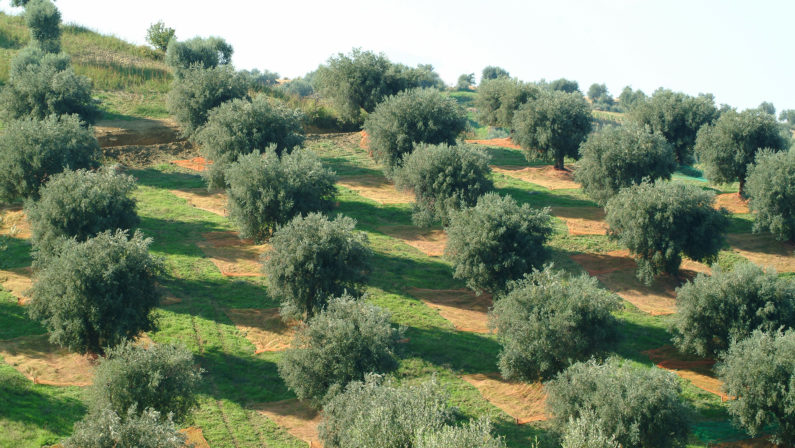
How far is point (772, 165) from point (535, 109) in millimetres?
19602

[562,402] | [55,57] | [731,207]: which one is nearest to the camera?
[562,402]

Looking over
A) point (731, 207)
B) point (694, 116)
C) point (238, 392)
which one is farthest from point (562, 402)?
point (694, 116)

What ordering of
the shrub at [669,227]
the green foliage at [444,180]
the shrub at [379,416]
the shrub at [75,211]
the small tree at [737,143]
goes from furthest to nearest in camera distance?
the small tree at [737,143]
the green foliage at [444,180]
the shrub at [669,227]
the shrub at [75,211]
the shrub at [379,416]

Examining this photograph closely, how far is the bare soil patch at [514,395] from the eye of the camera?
35.9m

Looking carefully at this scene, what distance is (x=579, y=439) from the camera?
28.0 meters

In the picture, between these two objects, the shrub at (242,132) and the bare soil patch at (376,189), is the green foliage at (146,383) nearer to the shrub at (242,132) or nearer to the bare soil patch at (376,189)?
the shrub at (242,132)

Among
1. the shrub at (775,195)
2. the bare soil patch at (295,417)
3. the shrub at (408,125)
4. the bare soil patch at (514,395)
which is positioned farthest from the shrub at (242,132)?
the shrub at (775,195)

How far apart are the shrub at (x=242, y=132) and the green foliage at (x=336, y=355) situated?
883 inches

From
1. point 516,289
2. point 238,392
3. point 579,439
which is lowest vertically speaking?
point 238,392

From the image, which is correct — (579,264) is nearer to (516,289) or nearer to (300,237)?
(516,289)

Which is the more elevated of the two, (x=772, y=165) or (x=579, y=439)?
(x=772, y=165)

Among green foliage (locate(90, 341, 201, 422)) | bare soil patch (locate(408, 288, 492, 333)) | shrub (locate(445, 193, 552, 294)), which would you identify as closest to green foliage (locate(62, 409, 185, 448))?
green foliage (locate(90, 341, 201, 422))

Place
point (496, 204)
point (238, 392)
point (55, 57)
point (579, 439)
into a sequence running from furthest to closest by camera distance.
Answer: point (55, 57)
point (496, 204)
point (238, 392)
point (579, 439)

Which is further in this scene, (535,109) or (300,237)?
(535,109)
